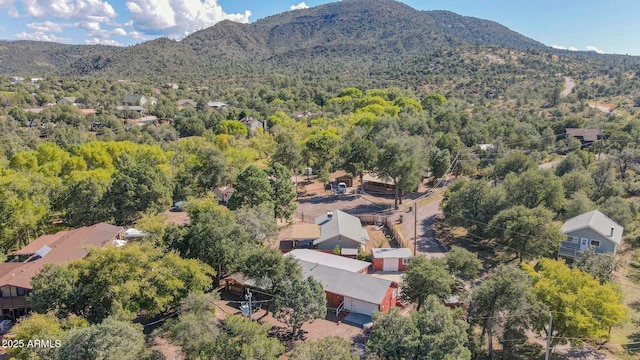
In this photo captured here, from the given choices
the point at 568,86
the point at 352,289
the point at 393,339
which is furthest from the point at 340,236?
the point at 568,86

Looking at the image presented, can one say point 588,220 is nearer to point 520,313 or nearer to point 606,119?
point 520,313

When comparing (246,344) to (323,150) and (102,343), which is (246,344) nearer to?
(102,343)

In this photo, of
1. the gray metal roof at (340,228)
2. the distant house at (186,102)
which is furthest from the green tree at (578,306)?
the distant house at (186,102)

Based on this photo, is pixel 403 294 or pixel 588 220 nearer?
pixel 403 294

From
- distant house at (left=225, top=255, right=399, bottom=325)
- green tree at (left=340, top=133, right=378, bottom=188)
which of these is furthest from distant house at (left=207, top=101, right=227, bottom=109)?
distant house at (left=225, top=255, right=399, bottom=325)

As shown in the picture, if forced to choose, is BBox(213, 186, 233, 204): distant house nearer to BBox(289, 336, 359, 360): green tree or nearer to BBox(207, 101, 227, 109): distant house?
BBox(289, 336, 359, 360): green tree

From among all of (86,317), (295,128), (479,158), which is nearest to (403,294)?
(86,317)
